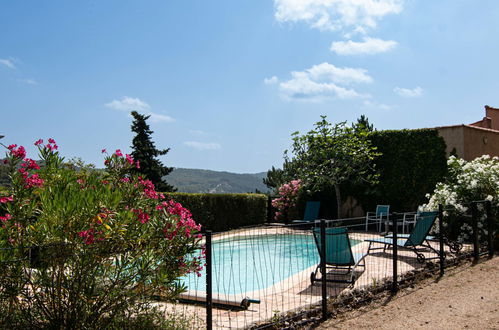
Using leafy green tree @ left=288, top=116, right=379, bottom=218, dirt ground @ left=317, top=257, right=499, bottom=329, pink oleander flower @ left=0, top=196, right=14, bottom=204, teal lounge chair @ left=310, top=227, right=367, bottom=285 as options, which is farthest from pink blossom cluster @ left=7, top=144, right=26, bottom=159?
leafy green tree @ left=288, top=116, right=379, bottom=218

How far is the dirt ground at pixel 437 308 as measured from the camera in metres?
4.76

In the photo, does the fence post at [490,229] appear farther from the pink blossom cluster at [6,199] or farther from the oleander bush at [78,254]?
the pink blossom cluster at [6,199]

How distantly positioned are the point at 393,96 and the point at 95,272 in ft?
35.9

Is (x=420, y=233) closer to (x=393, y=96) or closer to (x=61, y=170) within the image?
(x=393, y=96)

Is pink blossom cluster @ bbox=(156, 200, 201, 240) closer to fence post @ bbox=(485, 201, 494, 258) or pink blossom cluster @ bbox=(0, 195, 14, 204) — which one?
pink blossom cluster @ bbox=(0, 195, 14, 204)

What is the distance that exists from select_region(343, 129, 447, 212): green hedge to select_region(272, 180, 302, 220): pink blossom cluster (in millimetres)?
2567

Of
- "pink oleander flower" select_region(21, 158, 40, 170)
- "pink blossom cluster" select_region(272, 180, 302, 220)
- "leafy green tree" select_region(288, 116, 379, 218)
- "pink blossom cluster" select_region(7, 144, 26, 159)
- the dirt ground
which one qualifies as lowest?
the dirt ground

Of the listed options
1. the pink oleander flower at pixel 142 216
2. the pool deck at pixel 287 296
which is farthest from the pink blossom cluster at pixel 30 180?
the pool deck at pixel 287 296

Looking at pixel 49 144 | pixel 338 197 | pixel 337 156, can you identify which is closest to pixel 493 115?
pixel 337 156

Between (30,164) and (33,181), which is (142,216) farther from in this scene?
(30,164)

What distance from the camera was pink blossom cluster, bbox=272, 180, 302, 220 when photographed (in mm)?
17797

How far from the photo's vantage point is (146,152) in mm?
31891

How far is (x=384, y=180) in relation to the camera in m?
15.8

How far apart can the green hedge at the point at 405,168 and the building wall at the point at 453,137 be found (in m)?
0.16
